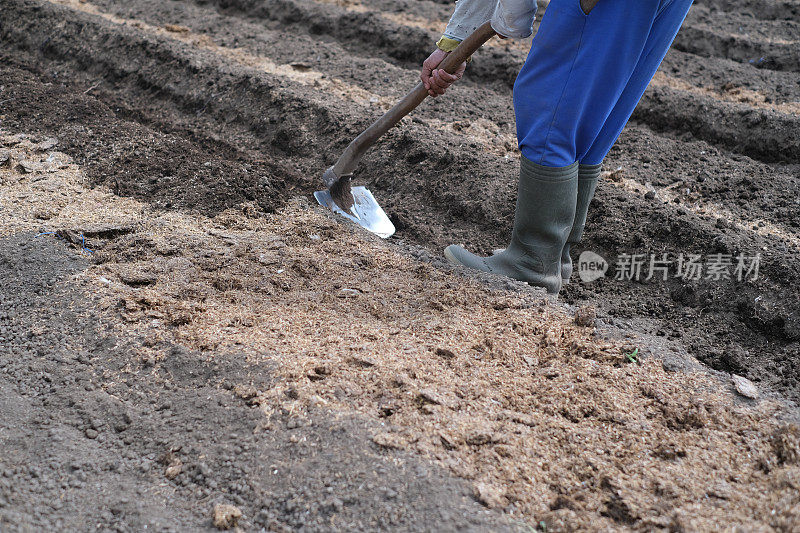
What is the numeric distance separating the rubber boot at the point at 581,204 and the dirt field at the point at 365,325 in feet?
0.61

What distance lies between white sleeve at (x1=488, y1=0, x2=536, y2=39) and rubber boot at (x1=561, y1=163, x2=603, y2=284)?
738 mm

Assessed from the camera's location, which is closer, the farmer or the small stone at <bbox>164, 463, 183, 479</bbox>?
the small stone at <bbox>164, 463, 183, 479</bbox>

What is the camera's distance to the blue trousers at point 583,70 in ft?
7.32

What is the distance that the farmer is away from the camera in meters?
2.25

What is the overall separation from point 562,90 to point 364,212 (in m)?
1.43

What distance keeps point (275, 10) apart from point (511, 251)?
5.09 meters

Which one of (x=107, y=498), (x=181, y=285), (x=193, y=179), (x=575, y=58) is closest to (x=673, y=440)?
(x=575, y=58)

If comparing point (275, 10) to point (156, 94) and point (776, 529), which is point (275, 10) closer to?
point (156, 94)

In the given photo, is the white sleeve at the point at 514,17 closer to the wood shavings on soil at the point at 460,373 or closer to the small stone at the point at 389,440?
the wood shavings on soil at the point at 460,373

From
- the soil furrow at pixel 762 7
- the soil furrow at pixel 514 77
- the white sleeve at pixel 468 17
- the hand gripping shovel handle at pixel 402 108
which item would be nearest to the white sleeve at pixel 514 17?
the hand gripping shovel handle at pixel 402 108

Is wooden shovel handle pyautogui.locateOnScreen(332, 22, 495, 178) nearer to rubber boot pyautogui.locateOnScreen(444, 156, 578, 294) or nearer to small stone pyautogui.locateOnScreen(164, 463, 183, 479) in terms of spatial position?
rubber boot pyautogui.locateOnScreen(444, 156, 578, 294)

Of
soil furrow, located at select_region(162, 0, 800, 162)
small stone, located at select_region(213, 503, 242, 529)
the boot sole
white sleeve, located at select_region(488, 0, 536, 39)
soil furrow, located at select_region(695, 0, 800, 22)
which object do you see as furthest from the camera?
soil furrow, located at select_region(695, 0, 800, 22)

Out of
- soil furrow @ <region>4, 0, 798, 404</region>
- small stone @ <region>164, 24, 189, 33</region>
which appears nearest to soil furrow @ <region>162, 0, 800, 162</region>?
soil furrow @ <region>4, 0, 798, 404</region>

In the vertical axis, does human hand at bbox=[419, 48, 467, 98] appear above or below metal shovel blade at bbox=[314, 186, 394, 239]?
above
